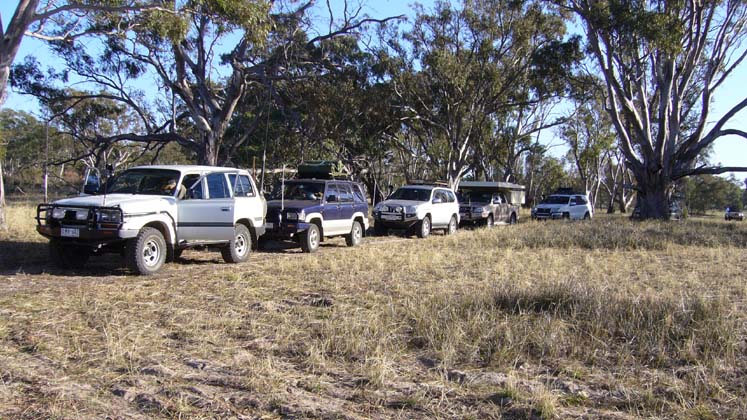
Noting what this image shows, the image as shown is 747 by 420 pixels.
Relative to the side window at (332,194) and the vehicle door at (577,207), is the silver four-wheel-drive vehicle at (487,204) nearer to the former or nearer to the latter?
the vehicle door at (577,207)

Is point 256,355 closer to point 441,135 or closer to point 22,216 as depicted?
point 22,216

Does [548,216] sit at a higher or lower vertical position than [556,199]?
lower

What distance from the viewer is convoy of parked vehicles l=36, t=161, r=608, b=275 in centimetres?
901

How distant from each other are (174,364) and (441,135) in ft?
108

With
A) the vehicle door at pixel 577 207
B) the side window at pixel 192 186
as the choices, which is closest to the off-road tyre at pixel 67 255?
the side window at pixel 192 186

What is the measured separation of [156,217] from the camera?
9.46 metres

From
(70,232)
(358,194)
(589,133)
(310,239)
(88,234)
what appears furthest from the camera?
(589,133)

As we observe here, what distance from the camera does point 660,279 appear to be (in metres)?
9.29

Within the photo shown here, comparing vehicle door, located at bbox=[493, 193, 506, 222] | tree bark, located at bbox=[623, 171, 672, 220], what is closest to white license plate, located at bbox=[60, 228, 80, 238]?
vehicle door, located at bbox=[493, 193, 506, 222]

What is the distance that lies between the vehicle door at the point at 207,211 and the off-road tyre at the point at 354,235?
4.80 m

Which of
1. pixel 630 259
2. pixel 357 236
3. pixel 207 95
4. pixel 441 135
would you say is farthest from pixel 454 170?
pixel 630 259

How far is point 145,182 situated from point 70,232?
1.69 m

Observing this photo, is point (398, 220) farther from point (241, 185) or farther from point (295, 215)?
point (241, 185)

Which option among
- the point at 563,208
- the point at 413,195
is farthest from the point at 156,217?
the point at 563,208
